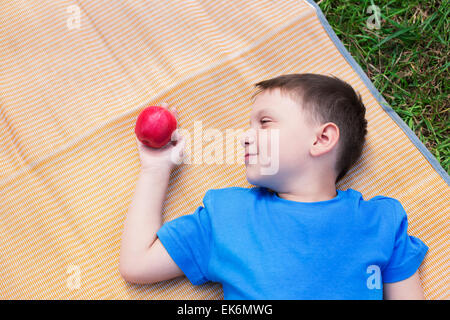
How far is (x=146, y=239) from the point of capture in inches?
42.7

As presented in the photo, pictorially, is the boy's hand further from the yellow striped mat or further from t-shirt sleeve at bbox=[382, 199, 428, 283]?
t-shirt sleeve at bbox=[382, 199, 428, 283]

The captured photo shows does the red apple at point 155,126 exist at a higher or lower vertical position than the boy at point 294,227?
higher

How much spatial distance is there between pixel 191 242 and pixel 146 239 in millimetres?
131

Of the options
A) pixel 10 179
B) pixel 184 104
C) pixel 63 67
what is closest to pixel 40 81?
pixel 63 67

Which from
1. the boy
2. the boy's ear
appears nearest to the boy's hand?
the boy

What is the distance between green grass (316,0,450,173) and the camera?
1.35 meters

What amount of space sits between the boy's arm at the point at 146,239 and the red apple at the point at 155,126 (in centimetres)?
10

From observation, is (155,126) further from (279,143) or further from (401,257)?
(401,257)

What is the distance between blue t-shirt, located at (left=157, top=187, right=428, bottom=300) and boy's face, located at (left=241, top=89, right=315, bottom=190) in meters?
0.07

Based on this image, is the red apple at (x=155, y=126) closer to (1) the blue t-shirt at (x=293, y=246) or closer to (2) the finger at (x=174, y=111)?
(2) the finger at (x=174, y=111)

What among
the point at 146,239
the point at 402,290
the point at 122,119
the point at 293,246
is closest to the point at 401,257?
the point at 402,290

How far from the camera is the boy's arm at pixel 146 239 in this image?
3.49 ft

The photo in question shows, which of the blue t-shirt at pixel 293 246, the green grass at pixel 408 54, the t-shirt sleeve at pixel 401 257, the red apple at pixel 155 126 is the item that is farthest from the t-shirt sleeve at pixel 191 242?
the green grass at pixel 408 54
